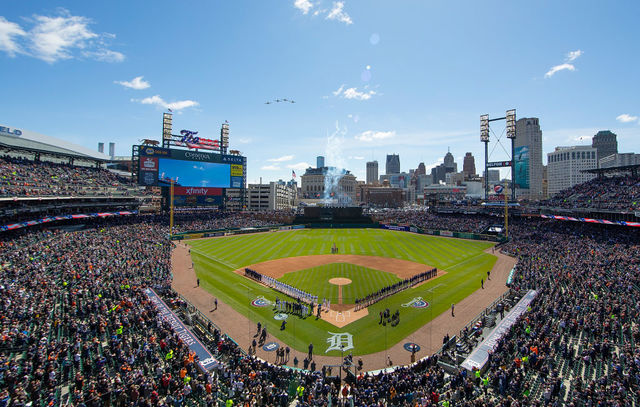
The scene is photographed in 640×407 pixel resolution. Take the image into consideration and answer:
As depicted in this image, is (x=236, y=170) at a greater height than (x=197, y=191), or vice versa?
(x=236, y=170)

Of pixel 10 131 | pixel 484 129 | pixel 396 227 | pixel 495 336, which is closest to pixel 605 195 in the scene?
pixel 484 129

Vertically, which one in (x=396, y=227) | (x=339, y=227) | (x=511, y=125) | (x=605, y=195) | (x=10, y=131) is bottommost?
(x=339, y=227)

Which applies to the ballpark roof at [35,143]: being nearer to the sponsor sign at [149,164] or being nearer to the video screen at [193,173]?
the sponsor sign at [149,164]

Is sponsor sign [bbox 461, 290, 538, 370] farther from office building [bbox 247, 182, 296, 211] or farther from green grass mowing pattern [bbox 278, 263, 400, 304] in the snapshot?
office building [bbox 247, 182, 296, 211]

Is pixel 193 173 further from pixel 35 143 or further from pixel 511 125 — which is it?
pixel 511 125

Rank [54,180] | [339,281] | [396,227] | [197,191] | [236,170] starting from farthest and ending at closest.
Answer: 1. [236,170]
2. [396,227]
3. [197,191]
4. [54,180]
5. [339,281]

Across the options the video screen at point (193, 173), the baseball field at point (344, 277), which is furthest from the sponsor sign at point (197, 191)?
the baseball field at point (344, 277)

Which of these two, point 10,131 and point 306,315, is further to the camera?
point 10,131

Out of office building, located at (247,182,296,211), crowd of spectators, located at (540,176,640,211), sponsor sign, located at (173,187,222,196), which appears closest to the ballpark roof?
sponsor sign, located at (173,187,222,196)
